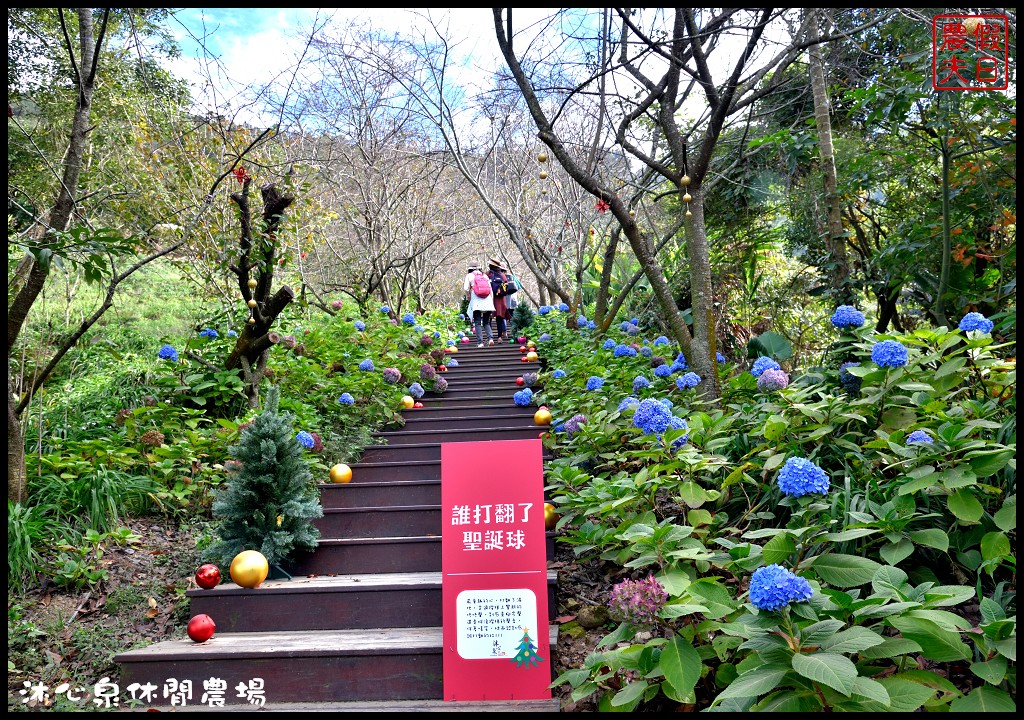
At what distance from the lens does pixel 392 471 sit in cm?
441

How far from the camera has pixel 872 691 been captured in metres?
1.31

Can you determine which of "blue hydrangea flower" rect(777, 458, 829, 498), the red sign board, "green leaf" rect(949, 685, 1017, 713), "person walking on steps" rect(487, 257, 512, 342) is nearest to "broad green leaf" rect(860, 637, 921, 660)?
"green leaf" rect(949, 685, 1017, 713)

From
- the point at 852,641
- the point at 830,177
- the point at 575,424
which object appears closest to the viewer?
the point at 852,641

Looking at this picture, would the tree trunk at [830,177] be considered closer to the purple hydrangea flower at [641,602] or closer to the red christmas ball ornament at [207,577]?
the purple hydrangea flower at [641,602]

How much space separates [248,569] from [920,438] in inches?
109

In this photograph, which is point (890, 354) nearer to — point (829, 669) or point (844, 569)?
point (844, 569)

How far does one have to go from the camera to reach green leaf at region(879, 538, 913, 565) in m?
1.79

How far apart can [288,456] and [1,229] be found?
5.14 ft

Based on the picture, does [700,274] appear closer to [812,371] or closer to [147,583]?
[812,371]

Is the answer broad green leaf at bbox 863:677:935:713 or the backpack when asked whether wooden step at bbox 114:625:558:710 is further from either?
the backpack

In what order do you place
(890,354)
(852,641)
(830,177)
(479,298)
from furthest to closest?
(479,298) < (830,177) < (890,354) < (852,641)

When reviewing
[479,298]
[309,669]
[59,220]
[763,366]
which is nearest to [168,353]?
[59,220]

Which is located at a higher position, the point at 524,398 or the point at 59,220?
the point at 59,220

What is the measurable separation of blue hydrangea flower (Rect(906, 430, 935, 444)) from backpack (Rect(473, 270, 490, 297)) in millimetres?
7664
